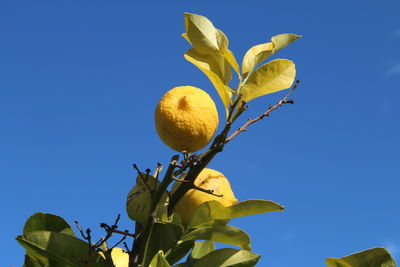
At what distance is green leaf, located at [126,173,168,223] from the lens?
1186mm

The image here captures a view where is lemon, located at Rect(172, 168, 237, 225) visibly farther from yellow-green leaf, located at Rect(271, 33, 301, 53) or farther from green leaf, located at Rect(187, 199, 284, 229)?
yellow-green leaf, located at Rect(271, 33, 301, 53)

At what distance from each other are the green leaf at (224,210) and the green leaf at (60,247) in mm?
273

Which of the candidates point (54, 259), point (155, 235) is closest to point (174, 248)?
point (155, 235)

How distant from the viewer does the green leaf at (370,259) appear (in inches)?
44.5

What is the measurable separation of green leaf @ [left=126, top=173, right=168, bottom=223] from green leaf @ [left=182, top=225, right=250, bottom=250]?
11cm

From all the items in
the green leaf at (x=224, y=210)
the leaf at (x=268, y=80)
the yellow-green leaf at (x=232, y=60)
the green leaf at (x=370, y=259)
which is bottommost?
the green leaf at (x=370, y=259)

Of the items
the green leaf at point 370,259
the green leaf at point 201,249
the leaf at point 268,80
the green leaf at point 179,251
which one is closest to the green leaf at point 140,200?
the green leaf at point 179,251

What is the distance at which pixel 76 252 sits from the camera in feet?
3.87

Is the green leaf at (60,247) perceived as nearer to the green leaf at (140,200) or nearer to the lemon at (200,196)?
the green leaf at (140,200)

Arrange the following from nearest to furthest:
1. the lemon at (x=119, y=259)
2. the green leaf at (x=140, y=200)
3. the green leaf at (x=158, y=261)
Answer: the green leaf at (x=158, y=261) → the green leaf at (x=140, y=200) → the lemon at (x=119, y=259)

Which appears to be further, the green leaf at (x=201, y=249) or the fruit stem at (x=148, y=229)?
the green leaf at (x=201, y=249)

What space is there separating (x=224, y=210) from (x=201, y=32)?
47 cm

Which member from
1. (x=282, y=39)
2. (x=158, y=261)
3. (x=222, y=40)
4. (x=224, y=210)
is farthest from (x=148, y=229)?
(x=282, y=39)

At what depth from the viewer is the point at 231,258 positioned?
116 cm
